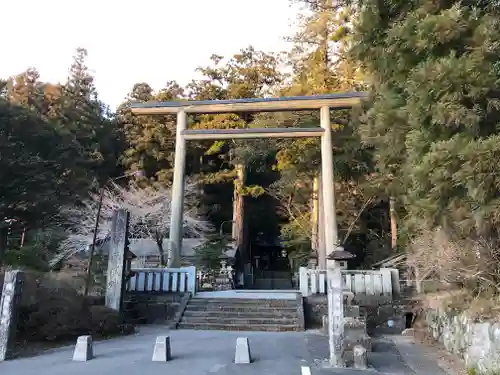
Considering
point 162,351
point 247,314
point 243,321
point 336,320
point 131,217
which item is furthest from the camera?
point 131,217

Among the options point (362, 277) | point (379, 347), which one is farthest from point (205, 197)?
point (379, 347)

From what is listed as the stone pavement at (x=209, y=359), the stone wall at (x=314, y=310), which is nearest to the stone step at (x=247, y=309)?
the stone wall at (x=314, y=310)

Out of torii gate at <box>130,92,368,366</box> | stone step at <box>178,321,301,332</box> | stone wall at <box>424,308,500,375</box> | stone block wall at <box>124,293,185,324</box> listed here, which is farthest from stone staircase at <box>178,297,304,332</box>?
stone wall at <box>424,308,500,375</box>

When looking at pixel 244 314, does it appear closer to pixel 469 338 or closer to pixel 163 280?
pixel 163 280

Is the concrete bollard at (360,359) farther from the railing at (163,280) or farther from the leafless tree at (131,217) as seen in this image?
the leafless tree at (131,217)

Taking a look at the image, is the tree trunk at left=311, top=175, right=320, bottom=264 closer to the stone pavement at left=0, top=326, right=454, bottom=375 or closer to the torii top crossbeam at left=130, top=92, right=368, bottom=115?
the torii top crossbeam at left=130, top=92, right=368, bottom=115

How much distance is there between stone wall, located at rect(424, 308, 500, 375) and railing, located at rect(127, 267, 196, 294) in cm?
692

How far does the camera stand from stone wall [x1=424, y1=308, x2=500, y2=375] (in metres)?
5.60

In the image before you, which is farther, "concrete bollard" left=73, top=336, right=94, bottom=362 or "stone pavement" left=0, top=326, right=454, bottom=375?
"concrete bollard" left=73, top=336, right=94, bottom=362

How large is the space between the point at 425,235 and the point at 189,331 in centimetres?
604

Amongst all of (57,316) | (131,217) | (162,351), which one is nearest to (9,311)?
(57,316)

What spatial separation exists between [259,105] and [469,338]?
10509 millimetres

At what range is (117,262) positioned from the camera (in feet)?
37.9

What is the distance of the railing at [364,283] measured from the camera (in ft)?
39.9
